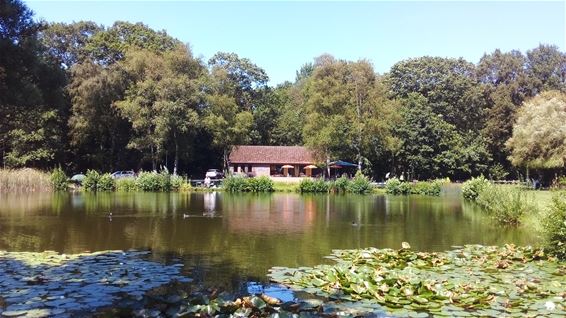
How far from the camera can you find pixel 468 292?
30.5 feet

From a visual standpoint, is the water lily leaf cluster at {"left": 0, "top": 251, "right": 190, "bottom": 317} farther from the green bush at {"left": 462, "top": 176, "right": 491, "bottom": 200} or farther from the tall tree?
the tall tree

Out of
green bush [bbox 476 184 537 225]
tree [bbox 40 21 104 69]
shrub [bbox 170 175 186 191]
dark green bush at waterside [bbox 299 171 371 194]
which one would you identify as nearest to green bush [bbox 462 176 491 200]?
dark green bush at waterside [bbox 299 171 371 194]

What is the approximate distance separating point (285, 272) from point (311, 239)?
6021 millimetres

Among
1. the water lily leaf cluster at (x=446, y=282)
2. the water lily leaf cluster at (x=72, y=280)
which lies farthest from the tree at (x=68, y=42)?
the water lily leaf cluster at (x=446, y=282)

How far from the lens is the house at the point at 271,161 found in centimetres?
6370

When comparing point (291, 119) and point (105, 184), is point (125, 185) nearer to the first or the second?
point (105, 184)

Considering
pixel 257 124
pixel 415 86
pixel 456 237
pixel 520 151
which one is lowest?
pixel 456 237

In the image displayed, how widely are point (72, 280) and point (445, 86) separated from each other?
64804 millimetres

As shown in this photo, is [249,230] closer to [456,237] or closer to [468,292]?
[456,237]

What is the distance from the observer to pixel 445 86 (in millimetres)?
68250

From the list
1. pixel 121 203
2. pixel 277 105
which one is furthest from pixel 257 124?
pixel 121 203

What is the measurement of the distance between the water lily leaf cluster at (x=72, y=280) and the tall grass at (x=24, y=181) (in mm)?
27899

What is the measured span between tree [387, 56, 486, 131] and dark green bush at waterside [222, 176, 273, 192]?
100ft

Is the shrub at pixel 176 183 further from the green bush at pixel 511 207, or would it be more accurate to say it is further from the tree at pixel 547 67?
the tree at pixel 547 67
